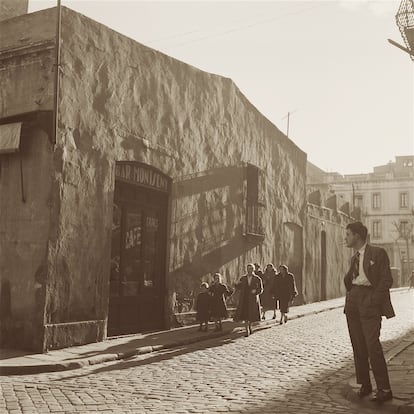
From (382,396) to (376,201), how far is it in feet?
183

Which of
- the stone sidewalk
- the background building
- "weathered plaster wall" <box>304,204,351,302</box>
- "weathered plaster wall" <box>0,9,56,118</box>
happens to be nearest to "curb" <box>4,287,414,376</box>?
the stone sidewalk

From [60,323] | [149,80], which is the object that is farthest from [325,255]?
[60,323]

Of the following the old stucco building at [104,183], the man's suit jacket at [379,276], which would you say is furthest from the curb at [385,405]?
the old stucco building at [104,183]

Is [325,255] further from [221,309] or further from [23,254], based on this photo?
[23,254]

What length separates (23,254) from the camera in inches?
413

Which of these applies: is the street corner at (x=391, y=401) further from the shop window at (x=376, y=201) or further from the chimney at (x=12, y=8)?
the shop window at (x=376, y=201)

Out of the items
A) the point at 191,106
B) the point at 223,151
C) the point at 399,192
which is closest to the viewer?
the point at 191,106

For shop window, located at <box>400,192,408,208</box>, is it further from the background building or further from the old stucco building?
the old stucco building

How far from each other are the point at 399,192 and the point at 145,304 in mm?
50227

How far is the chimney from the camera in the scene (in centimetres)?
1295

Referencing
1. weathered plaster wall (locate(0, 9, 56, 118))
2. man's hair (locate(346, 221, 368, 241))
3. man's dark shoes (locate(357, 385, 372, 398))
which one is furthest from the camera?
weathered plaster wall (locate(0, 9, 56, 118))

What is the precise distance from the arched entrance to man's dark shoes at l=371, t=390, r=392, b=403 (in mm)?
7047

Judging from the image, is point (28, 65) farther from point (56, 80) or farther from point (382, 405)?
point (382, 405)

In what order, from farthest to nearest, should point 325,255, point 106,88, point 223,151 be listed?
point 325,255 < point 223,151 < point 106,88
